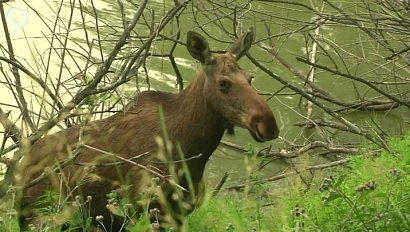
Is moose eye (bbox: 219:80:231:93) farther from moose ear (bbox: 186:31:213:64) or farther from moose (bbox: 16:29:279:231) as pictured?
moose ear (bbox: 186:31:213:64)

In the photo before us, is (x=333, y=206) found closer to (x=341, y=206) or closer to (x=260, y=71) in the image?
(x=341, y=206)

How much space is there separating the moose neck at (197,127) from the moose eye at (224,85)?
141mm

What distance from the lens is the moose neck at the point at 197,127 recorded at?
5.57 m

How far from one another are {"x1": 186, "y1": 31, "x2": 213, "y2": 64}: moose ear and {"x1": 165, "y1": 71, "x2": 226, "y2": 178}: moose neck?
123mm

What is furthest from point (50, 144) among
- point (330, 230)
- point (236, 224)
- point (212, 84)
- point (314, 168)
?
point (314, 168)

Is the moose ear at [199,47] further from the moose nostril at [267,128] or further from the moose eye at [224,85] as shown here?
the moose nostril at [267,128]

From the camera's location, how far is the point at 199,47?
5699 millimetres

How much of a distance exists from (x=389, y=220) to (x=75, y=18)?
25.2 ft

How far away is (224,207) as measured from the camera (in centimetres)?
609

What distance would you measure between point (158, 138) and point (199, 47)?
759 mm

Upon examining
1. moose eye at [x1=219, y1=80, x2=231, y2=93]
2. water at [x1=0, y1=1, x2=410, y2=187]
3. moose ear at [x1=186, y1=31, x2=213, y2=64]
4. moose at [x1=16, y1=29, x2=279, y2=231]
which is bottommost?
water at [x1=0, y1=1, x2=410, y2=187]

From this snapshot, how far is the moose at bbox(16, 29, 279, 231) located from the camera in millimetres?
5285

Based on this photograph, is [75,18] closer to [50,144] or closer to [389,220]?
[50,144]

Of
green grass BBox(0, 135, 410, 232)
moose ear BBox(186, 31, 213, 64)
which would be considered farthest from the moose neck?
green grass BBox(0, 135, 410, 232)
